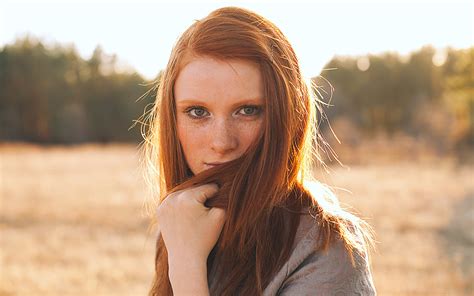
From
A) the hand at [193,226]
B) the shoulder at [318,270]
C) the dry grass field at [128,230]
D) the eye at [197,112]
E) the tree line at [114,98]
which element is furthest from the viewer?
the tree line at [114,98]

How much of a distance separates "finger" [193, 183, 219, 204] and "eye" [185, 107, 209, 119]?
0.20 meters

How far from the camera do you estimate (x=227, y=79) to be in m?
1.65

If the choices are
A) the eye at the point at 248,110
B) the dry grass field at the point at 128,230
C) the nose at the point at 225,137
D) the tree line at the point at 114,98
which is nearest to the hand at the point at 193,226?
the nose at the point at 225,137

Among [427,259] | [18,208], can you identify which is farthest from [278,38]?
[18,208]

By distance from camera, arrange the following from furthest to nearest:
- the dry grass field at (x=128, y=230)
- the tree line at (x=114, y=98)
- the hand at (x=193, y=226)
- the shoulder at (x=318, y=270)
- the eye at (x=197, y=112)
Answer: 1. the tree line at (x=114, y=98)
2. the dry grass field at (x=128, y=230)
3. the eye at (x=197, y=112)
4. the hand at (x=193, y=226)
5. the shoulder at (x=318, y=270)

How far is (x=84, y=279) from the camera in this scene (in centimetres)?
862

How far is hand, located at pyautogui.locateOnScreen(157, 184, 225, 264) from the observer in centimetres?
165

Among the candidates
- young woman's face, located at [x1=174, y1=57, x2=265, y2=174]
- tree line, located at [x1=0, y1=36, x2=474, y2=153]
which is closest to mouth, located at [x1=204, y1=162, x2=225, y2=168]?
young woman's face, located at [x1=174, y1=57, x2=265, y2=174]

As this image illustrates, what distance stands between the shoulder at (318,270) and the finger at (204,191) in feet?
0.84

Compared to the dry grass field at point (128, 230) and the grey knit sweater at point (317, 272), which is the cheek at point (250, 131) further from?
the dry grass field at point (128, 230)

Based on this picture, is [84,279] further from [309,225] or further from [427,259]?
[309,225]

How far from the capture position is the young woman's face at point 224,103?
1648 millimetres

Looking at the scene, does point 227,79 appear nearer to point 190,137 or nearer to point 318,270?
point 190,137

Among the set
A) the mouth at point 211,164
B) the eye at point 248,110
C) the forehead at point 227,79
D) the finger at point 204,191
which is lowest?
the finger at point 204,191
